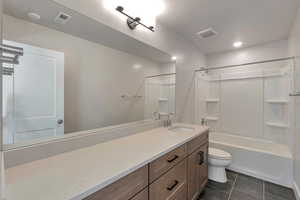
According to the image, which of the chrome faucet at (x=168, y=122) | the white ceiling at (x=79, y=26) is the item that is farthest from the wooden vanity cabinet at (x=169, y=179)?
the white ceiling at (x=79, y=26)

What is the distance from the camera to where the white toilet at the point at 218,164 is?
204 centimetres

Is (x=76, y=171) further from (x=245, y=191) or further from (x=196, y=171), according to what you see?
(x=245, y=191)

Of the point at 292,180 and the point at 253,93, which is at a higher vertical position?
the point at 253,93

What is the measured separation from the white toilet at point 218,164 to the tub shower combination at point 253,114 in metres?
0.48

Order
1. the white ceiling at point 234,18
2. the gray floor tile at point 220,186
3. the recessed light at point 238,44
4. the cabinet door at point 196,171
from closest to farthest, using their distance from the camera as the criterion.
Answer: the cabinet door at point 196,171
the white ceiling at point 234,18
the gray floor tile at point 220,186
the recessed light at point 238,44

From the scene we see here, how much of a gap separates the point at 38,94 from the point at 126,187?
86 centimetres

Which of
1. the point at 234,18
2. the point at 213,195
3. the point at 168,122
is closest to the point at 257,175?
the point at 213,195

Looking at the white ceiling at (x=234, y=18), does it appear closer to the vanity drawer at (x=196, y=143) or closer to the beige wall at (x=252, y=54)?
the beige wall at (x=252, y=54)

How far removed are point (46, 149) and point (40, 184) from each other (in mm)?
375

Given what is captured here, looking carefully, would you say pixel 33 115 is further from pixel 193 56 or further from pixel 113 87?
pixel 193 56

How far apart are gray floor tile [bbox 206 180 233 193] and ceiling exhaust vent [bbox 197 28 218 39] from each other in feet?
7.73

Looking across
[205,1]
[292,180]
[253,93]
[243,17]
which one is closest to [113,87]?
[205,1]

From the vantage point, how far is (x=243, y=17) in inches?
75.9

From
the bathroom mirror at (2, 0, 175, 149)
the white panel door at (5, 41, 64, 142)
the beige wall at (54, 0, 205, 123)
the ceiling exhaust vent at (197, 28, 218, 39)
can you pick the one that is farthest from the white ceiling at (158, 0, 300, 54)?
the white panel door at (5, 41, 64, 142)
